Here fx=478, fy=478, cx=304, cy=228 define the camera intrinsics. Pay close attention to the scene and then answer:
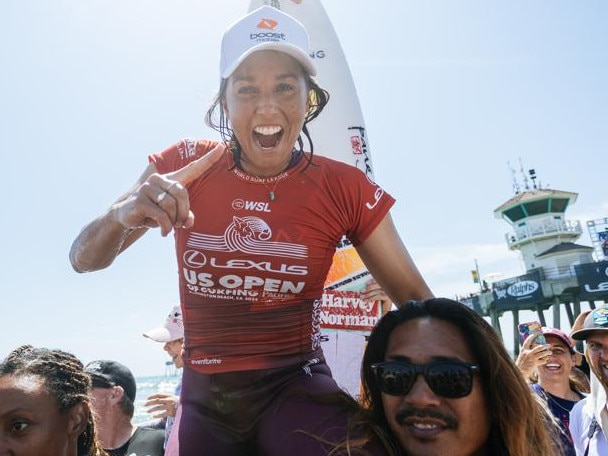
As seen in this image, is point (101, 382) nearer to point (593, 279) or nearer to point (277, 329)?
point (277, 329)

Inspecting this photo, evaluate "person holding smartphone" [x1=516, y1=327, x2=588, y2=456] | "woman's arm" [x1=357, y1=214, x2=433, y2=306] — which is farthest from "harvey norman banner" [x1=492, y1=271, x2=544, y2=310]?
"woman's arm" [x1=357, y1=214, x2=433, y2=306]

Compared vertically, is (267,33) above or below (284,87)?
above

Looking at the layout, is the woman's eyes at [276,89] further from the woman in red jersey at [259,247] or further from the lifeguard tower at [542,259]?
the lifeguard tower at [542,259]

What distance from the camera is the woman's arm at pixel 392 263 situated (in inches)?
92.7

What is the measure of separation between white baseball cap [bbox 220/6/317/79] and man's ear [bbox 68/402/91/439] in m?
1.70

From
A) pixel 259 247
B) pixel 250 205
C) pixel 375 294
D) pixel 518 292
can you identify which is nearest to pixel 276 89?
pixel 250 205

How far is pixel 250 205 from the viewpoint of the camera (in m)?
2.14

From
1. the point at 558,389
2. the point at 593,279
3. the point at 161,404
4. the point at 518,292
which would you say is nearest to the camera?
the point at 161,404

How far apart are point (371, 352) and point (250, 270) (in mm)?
682

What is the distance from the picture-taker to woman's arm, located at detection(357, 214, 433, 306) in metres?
2.36

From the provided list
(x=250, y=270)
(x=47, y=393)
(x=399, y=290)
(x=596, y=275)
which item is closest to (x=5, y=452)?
(x=47, y=393)

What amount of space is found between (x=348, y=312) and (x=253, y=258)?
2.28 metres

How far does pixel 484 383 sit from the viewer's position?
2002mm

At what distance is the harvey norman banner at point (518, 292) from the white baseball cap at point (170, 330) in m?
36.0
